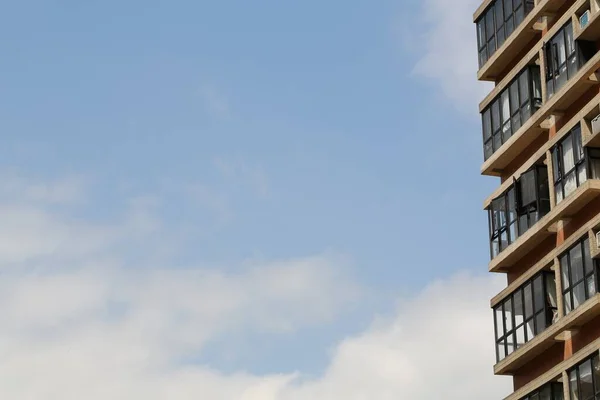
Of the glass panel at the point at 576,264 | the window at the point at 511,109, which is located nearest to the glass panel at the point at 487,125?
the window at the point at 511,109

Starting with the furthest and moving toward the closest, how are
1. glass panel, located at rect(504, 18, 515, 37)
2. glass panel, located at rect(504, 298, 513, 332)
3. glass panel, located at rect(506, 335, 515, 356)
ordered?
glass panel, located at rect(504, 18, 515, 37) → glass panel, located at rect(504, 298, 513, 332) → glass panel, located at rect(506, 335, 515, 356)

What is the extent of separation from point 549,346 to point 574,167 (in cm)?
624

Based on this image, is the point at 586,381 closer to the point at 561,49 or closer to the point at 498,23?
the point at 561,49

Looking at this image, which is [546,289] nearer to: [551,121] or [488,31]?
[551,121]

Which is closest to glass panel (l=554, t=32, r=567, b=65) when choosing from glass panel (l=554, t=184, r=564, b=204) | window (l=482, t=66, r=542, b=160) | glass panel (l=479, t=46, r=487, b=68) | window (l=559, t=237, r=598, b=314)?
window (l=482, t=66, r=542, b=160)

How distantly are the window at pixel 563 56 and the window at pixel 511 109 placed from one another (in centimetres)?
108

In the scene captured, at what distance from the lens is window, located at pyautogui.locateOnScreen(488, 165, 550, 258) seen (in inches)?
2042

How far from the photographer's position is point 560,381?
48.9 meters

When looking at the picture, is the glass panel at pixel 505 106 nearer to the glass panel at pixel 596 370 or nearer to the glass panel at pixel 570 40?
the glass panel at pixel 570 40

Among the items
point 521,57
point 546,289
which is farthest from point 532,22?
point 546,289

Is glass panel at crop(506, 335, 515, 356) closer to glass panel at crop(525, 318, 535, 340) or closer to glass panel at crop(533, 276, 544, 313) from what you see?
glass panel at crop(525, 318, 535, 340)

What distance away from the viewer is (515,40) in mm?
54438

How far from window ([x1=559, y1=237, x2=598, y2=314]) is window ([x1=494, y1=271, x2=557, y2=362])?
111 cm

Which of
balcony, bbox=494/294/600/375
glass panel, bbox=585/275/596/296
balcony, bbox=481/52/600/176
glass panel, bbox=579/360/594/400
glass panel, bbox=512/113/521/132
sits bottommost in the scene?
glass panel, bbox=579/360/594/400
